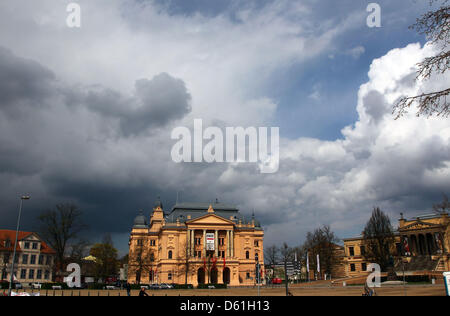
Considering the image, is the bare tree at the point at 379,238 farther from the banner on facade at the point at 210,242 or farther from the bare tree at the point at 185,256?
the bare tree at the point at 185,256

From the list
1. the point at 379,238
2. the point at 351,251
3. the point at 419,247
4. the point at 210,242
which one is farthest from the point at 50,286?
the point at 419,247

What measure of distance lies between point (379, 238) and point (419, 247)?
13200mm

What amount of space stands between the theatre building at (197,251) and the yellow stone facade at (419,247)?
27481 mm

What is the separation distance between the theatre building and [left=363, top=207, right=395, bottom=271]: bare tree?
2866 cm

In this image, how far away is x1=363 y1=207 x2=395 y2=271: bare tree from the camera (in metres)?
81.6

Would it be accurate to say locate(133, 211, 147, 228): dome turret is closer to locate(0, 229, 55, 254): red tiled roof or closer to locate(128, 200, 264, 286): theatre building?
locate(128, 200, 264, 286): theatre building

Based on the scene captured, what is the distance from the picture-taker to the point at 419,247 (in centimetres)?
8719

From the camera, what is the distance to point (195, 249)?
342 ft

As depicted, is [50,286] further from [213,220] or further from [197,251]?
[213,220]

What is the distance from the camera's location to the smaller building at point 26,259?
89.3 m
